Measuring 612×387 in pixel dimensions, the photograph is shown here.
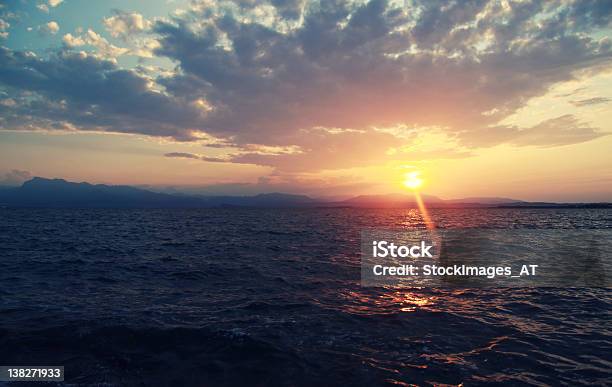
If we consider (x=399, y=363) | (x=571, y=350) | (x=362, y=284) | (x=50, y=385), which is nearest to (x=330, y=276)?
(x=362, y=284)

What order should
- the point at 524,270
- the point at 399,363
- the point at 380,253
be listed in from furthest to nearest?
the point at 380,253
the point at 524,270
the point at 399,363

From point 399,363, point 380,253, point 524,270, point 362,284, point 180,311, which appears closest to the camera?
point 399,363

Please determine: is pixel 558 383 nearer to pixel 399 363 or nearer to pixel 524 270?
pixel 399 363

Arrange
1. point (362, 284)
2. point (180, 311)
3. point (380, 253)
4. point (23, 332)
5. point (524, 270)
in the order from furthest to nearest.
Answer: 1. point (380, 253)
2. point (524, 270)
3. point (362, 284)
4. point (180, 311)
5. point (23, 332)

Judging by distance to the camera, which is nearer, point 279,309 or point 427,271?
point 279,309

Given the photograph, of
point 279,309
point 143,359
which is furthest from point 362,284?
point 143,359

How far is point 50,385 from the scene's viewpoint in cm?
914

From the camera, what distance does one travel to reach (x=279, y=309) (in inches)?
624

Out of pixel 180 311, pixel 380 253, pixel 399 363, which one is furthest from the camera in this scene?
pixel 380 253

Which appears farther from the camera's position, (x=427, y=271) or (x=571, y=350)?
(x=427, y=271)

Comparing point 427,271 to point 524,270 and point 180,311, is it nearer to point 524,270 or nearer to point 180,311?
point 524,270

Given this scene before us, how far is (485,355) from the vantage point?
36.1ft

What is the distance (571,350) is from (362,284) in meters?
11.1

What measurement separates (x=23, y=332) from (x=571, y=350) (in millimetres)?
20975
